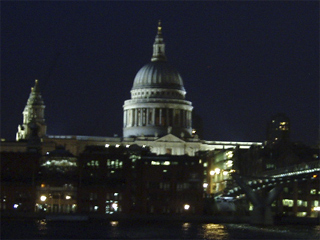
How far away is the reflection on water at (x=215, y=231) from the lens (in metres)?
106

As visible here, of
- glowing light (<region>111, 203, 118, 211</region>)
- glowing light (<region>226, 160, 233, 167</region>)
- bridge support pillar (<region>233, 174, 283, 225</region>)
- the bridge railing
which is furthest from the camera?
glowing light (<region>226, 160, 233, 167</region>)

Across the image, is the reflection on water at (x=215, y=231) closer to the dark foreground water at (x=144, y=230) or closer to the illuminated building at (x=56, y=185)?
the dark foreground water at (x=144, y=230)

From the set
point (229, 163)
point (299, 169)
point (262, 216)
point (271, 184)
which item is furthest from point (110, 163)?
point (299, 169)

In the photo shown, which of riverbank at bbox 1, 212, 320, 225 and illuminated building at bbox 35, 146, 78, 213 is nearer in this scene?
riverbank at bbox 1, 212, 320, 225

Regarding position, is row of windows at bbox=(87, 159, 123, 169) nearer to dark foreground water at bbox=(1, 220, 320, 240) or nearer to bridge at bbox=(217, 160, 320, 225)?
dark foreground water at bbox=(1, 220, 320, 240)

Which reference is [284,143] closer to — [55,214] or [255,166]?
[255,166]

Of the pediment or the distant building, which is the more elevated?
the pediment

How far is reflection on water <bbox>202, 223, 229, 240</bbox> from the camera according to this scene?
347 feet

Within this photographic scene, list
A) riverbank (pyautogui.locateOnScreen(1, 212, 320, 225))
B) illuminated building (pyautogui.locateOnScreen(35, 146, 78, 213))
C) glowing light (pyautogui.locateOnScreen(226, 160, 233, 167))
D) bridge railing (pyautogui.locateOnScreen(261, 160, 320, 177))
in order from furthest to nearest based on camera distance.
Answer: glowing light (pyautogui.locateOnScreen(226, 160, 233, 167))
illuminated building (pyautogui.locateOnScreen(35, 146, 78, 213))
riverbank (pyautogui.locateOnScreen(1, 212, 320, 225))
bridge railing (pyautogui.locateOnScreen(261, 160, 320, 177))

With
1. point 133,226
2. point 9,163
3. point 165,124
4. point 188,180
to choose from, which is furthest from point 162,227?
point 165,124

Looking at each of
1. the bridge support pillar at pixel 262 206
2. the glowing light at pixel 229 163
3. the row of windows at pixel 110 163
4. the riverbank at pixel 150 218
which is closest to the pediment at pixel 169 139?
the glowing light at pixel 229 163

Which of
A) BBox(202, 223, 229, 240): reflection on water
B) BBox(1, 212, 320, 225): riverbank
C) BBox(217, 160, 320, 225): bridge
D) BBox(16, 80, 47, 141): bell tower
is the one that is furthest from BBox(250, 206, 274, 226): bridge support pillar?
BBox(16, 80, 47, 141): bell tower

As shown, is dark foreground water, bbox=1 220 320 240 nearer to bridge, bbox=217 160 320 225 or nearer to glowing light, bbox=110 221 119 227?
glowing light, bbox=110 221 119 227

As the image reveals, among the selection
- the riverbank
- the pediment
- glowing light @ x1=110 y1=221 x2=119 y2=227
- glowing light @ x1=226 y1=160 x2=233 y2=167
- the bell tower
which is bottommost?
glowing light @ x1=110 y1=221 x2=119 y2=227
